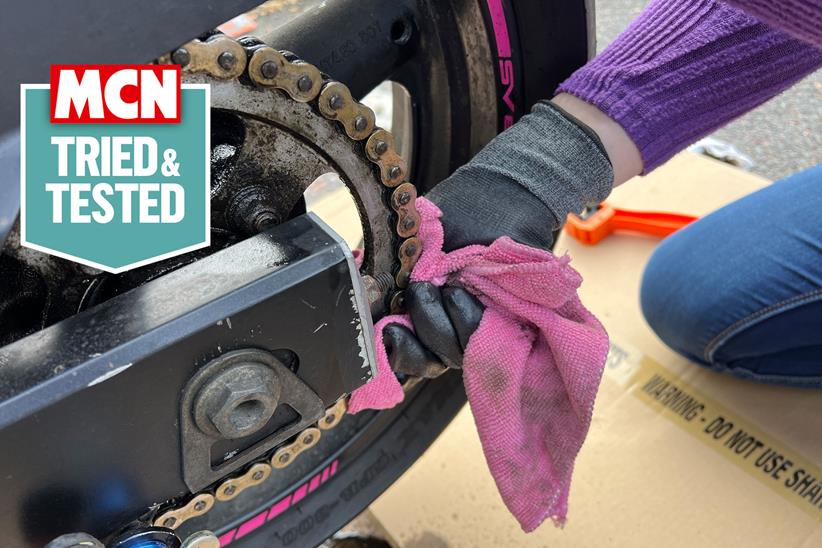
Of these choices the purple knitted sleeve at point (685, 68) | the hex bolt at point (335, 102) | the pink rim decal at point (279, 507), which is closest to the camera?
the hex bolt at point (335, 102)

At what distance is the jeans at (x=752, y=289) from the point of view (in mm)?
993

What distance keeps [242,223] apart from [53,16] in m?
0.20

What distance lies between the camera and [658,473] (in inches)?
38.4

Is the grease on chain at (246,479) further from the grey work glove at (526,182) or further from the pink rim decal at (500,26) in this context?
the pink rim decal at (500,26)

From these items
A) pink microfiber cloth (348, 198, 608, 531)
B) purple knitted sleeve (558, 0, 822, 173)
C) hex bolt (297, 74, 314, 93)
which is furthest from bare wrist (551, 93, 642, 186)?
hex bolt (297, 74, 314, 93)

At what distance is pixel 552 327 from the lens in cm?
63

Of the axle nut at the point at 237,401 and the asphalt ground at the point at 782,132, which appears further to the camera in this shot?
the asphalt ground at the point at 782,132

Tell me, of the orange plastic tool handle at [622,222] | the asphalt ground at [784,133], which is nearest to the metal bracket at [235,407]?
the orange plastic tool handle at [622,222]

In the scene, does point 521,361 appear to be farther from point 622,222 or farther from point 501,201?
point 622,222

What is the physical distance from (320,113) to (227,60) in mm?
85

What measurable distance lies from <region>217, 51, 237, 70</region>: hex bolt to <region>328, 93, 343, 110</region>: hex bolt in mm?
77

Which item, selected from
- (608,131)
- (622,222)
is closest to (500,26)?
(608,131)

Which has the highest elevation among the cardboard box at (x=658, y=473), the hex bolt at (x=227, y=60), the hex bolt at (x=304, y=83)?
the hex bolt at (x=227, y=60)

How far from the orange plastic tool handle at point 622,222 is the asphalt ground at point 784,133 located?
0.37 m
